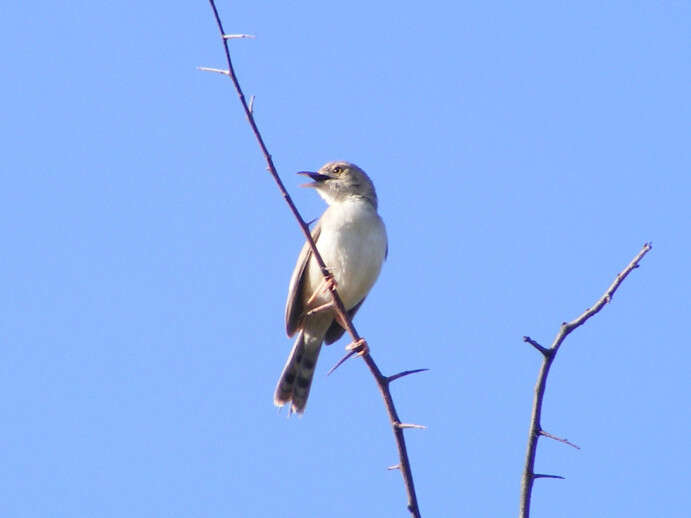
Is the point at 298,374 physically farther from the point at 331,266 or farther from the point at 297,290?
the point at 331,266

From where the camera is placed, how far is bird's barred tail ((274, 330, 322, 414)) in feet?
24.6

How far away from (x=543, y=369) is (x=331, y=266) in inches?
171

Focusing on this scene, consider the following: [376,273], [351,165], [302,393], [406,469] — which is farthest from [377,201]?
[406,469]

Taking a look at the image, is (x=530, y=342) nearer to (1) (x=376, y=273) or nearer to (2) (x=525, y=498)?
(2) (x=525, y=498)

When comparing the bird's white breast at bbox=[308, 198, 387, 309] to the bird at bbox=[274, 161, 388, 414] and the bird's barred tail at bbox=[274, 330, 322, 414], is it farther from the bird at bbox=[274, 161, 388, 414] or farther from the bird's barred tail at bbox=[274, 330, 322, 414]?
the bird's barred tail at bbox=[274, 330, 322, 414]

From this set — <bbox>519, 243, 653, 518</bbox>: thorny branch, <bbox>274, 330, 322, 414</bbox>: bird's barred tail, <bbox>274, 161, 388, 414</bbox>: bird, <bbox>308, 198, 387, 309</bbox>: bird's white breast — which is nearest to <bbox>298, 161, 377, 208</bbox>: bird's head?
<bbox>274, 161, 388, 414</bbox>: bird

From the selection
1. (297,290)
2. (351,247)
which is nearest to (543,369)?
(351,247)

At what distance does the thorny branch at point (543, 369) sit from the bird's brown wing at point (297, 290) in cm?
454

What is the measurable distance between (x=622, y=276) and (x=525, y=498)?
73 centimetres

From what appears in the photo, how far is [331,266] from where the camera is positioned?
23.2ft

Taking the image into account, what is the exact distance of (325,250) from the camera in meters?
7.09

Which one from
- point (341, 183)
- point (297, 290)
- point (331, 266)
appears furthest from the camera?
point (341, 183)

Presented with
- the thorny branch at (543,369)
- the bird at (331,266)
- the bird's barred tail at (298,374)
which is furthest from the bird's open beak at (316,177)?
the thorny branch at (543,369)

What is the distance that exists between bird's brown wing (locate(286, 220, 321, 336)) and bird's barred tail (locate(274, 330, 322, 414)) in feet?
0.57
